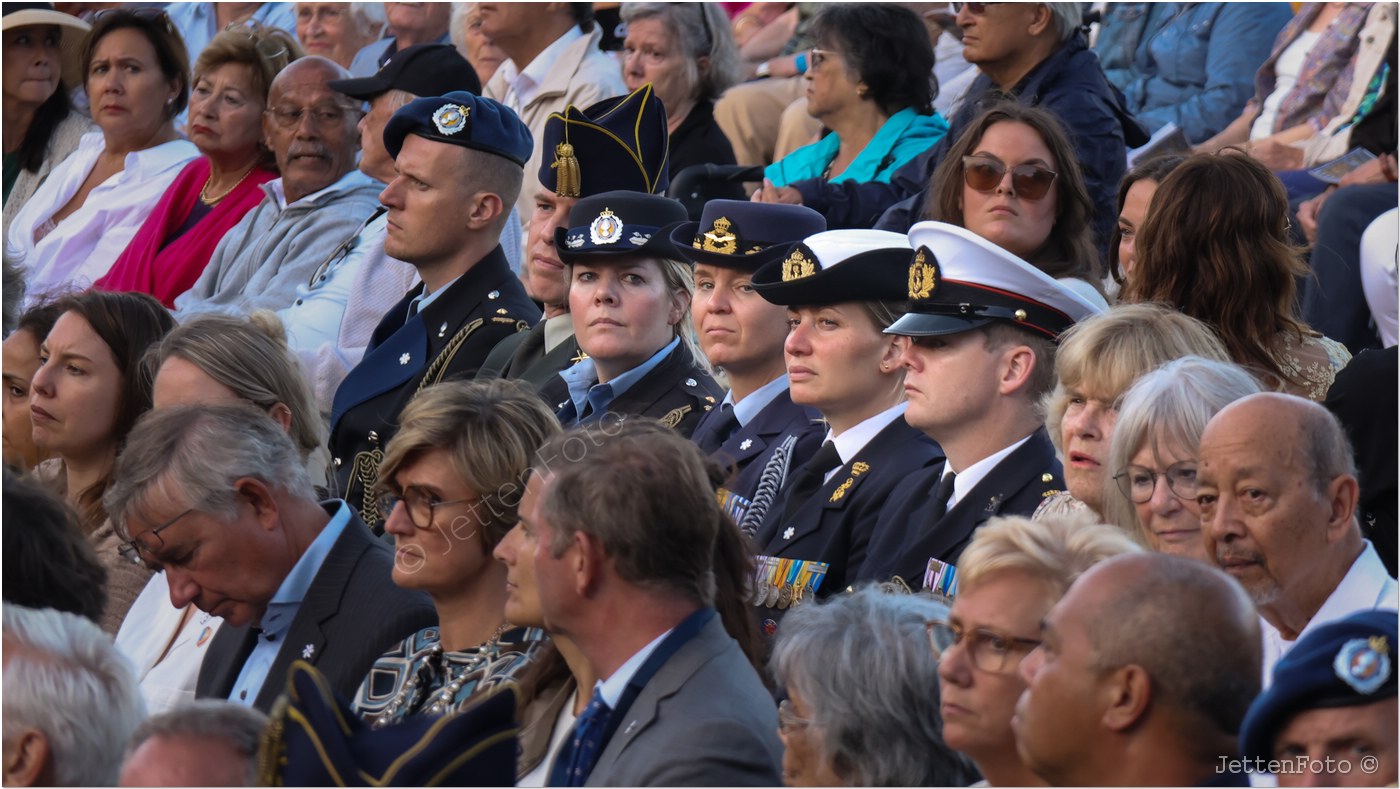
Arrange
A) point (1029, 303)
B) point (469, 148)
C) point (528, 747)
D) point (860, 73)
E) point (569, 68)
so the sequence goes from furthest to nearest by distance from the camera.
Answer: point (569, 68) < point (860, 73) < point (469, 148) < point (1029, 303) < point (528, 747)

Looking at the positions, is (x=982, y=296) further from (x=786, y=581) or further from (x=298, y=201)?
(x=298, y=201)

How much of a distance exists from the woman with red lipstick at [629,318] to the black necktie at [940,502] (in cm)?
126

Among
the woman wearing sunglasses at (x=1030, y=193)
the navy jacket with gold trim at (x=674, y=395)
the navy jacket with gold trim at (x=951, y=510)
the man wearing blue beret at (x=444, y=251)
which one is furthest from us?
the man wearing blue beret at (x=444, y=251)

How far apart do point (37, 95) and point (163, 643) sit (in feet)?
18.5

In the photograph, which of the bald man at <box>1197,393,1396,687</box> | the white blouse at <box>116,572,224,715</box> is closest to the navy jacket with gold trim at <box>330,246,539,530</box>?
the white blouse at <box>116,572,224,715</box>

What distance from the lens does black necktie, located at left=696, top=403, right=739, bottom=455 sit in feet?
18.5

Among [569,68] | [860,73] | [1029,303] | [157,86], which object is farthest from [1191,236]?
[157,86]

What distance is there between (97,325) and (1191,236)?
11.1 ft

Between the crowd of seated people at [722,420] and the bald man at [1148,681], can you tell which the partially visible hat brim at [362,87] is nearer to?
the crowd of seated people at [722,420]

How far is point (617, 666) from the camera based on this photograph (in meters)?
3.75

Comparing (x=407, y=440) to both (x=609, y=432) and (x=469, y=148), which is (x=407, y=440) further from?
(x=469, y=148)

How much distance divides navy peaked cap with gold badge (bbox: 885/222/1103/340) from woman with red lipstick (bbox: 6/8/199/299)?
5123 mm

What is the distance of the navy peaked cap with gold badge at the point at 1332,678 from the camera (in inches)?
116

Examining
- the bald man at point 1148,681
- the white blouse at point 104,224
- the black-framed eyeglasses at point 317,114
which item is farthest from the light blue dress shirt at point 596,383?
the white blouse at point 104,224
